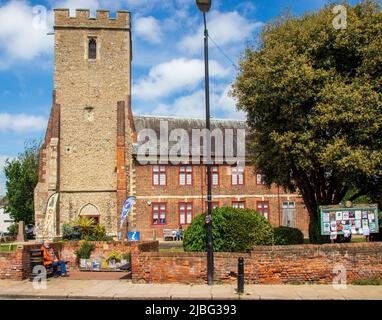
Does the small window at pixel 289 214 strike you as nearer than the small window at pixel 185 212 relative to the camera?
No

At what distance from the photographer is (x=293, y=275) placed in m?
14.2

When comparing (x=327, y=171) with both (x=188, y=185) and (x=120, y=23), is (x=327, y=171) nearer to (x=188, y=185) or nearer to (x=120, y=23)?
(x=188, y=185)

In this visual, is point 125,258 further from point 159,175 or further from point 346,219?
point 159,175

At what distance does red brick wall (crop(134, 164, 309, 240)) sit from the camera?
35.9 m

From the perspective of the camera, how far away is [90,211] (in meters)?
35.9

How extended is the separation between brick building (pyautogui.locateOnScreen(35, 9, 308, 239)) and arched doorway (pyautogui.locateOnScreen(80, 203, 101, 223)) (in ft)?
0.15

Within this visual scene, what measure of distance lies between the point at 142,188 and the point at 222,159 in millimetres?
6907

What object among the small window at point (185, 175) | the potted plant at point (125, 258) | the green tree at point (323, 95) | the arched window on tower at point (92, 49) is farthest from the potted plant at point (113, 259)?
the arched window on tower at point (92, 49)

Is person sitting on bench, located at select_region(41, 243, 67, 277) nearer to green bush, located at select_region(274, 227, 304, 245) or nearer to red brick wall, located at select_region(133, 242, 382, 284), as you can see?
red brick wall, located at select_region(133, 242, 382, 284)

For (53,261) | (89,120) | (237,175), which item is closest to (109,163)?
(89,120)

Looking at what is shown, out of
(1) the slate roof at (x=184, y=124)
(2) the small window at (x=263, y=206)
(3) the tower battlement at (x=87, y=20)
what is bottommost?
(2) the small window at (x=263, y=206)

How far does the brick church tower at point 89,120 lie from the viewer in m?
35.6

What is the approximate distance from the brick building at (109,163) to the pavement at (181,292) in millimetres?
20597

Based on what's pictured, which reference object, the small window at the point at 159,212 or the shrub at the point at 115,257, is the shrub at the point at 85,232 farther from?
the small window at the point at 159,212
